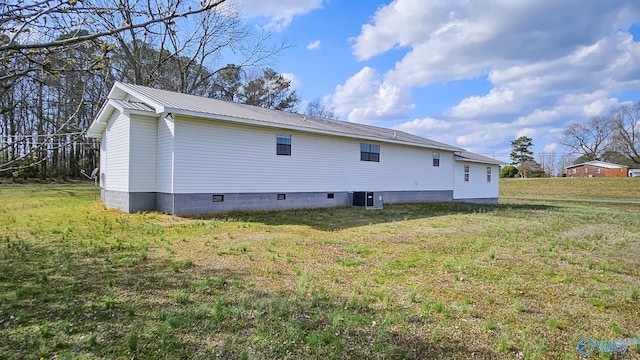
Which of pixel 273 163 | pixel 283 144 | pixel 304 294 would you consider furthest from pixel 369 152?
pixel 304 294

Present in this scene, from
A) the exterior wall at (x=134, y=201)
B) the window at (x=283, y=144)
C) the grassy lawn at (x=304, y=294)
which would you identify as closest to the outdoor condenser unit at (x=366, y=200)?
the window at (x=283, y=144)

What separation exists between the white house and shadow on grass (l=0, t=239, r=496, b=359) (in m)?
5.05

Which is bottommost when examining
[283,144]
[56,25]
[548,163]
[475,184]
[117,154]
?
[475,184]

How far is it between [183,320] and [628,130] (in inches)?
2403

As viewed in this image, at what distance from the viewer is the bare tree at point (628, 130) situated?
150 ft

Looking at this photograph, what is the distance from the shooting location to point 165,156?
10273 mm

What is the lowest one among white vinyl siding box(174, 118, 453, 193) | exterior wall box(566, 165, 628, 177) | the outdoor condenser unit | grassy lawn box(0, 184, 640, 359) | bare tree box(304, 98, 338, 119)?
grassy lawn box(0, 184, 640, 359)

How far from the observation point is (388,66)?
62.8ft

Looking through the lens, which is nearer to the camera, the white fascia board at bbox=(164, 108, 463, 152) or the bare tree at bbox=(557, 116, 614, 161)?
the white fascia board at bbox=(164, 108, 463, 152)

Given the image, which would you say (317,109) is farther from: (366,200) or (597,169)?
(597,169)

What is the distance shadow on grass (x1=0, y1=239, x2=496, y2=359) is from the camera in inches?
105

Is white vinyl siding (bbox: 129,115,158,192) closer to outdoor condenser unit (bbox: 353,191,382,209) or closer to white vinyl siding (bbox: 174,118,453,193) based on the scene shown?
white vinyl siding (bbox: 174,118,453,193)

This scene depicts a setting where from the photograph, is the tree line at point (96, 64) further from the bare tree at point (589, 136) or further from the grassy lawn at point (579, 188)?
the bare tree at point (589, 136)

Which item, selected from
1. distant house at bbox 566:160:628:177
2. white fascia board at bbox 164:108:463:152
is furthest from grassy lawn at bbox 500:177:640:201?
white fascia board at bbox 164:108:463:152
